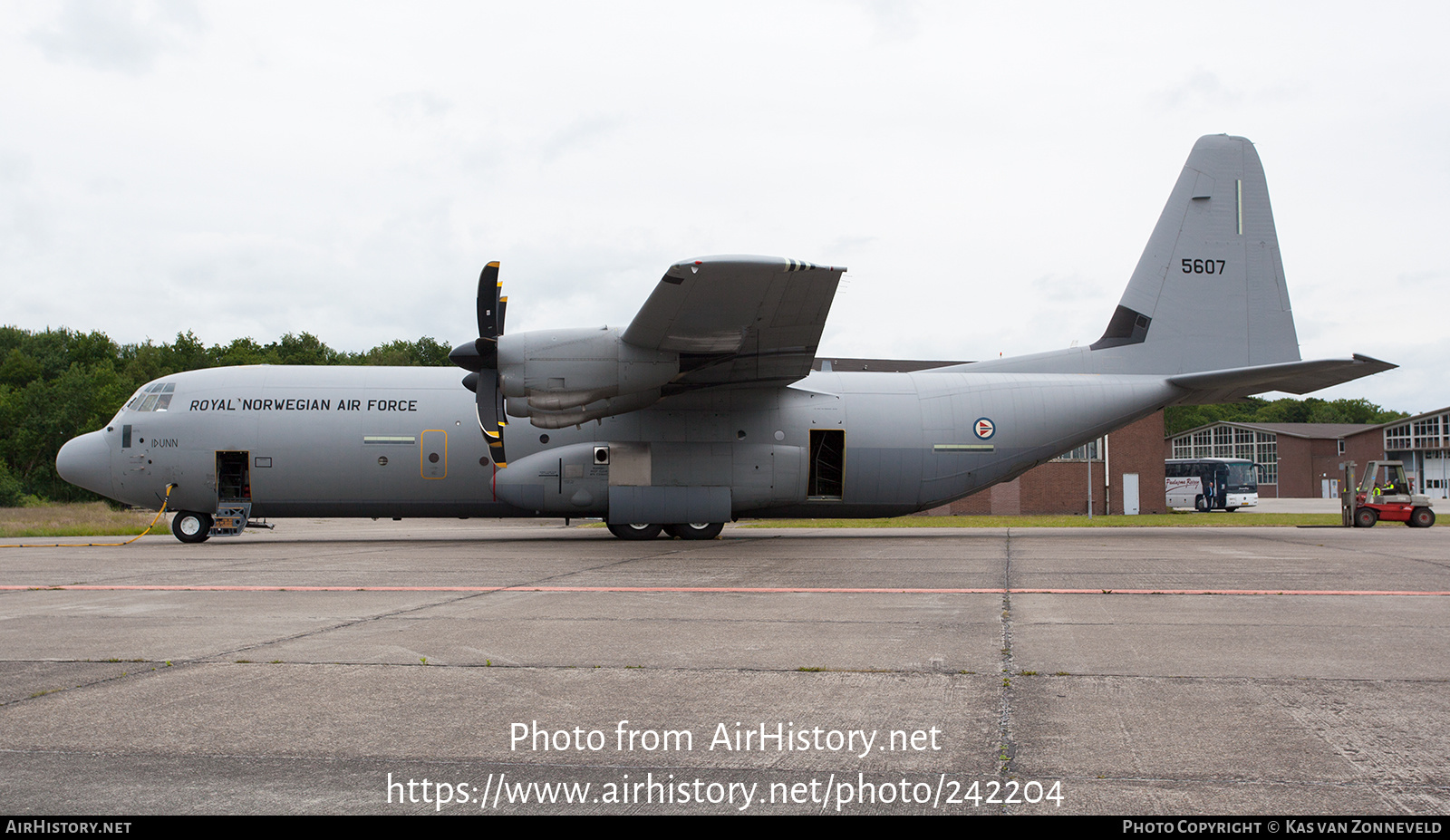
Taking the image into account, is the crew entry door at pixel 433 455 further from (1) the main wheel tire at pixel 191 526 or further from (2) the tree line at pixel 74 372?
(2) the tree line at pixel 74 372

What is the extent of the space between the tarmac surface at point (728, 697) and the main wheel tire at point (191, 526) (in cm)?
824

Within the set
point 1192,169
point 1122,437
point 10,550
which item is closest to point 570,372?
point 10,550

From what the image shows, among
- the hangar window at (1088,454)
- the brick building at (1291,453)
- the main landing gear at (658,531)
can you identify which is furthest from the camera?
the brick building at (1291,453)

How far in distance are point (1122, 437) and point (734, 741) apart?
142 ft

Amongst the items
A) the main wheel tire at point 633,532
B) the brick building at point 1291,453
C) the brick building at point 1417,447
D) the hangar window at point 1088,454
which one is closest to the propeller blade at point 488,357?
the main wheel tire at point 633,532

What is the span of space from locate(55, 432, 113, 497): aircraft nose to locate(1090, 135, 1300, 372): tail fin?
20595 millimetres

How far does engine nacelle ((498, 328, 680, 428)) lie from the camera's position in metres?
14.8

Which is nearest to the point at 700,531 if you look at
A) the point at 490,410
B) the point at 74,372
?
the point at 490,410

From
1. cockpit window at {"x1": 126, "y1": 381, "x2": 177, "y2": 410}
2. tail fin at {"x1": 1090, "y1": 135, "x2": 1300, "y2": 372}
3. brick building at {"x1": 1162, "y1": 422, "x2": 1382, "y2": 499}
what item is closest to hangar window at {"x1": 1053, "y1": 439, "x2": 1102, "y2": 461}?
tail fin at {"x1": 1090, "y1": 135, "x2": 1300, "y2": 372}

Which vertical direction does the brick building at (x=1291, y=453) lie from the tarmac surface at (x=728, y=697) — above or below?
above

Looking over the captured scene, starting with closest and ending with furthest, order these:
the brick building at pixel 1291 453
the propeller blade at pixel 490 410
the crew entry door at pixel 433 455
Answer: the propeller blade at pixel 490 410 → the crew entry door at pixel 433 455 → the brick building at pixel 1291 453

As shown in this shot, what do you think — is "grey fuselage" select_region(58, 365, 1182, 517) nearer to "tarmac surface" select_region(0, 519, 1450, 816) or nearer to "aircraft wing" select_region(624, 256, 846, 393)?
"aircraft wing" select_region(624, 256, 846, 393)

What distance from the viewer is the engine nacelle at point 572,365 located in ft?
48.6
